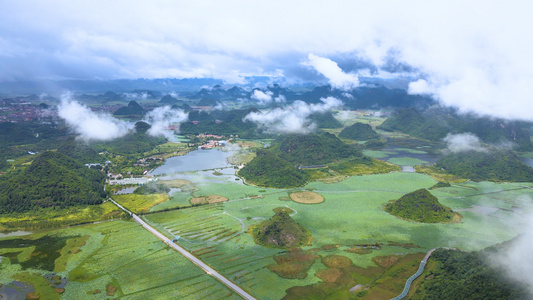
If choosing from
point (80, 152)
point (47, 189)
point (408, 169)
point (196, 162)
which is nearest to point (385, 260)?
point (408, 169)

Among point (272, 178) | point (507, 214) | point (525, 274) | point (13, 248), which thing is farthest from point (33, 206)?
point (507, 214)

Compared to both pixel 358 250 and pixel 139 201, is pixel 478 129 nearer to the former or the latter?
pixel 358 250

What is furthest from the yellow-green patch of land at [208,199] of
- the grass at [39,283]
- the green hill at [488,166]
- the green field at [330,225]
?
the green hill at [488,166]

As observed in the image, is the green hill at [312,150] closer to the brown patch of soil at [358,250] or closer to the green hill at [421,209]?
the green hill at [421,209]

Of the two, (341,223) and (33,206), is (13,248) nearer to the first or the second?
(33,206)

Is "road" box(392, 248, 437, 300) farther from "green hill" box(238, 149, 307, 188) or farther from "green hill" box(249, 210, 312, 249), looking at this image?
"green hill" box(238, 149, 307, 188)
